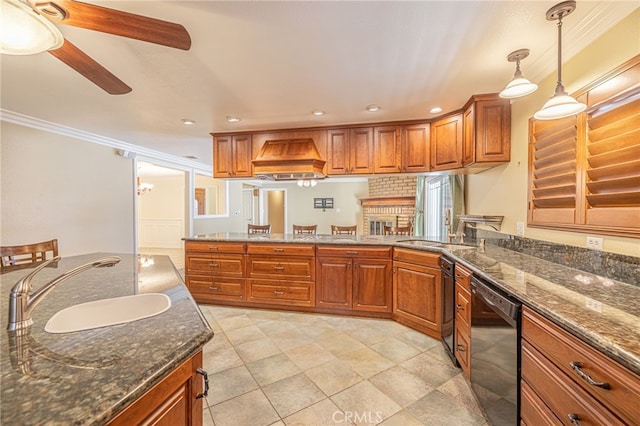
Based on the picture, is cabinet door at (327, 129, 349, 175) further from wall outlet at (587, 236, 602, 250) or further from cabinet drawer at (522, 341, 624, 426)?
cabinet drawer at (522, 341, 624, 426)

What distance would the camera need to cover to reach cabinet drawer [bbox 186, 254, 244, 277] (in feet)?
11.4

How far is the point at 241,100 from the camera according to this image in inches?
105

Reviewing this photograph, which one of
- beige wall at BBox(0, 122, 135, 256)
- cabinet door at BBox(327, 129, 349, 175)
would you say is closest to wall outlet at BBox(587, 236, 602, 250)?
cabinet door at BBox(327, 129, 349, 175)

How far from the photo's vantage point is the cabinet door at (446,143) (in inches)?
114

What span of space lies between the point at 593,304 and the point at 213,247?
348cm

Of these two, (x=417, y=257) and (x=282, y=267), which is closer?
(x=417, y=257)

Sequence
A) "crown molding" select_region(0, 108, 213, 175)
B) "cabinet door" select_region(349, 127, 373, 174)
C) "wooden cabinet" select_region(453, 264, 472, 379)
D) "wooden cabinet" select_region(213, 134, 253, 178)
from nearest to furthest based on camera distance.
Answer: "wooden cabinet" select_region(453, 264, 472, 379)
"crown molding" select_region(0, 108, 213, 175)
"cabinet door" select_region(349, 127, 373, 174)
"wooden cabinet" select_region(213, 134, 253, 178)

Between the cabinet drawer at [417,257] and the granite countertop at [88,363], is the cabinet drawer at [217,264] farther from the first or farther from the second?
the granite countertop at [88,363]

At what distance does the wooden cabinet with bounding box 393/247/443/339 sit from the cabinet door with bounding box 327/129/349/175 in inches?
48.5

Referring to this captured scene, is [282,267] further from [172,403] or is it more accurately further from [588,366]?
[588,366]

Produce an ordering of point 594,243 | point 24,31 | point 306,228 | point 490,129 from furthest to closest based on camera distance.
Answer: point 306,228
point 490,129
point 594,243
point 24,31

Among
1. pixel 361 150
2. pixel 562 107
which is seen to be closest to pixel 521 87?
pixel 562 107

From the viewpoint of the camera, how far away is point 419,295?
2725mm

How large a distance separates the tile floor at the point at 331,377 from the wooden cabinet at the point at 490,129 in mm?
1845
